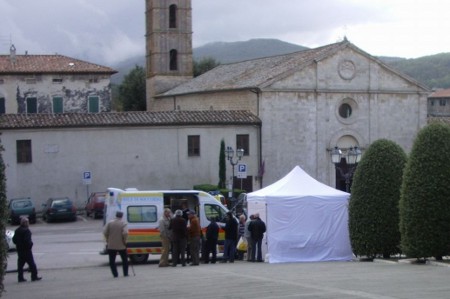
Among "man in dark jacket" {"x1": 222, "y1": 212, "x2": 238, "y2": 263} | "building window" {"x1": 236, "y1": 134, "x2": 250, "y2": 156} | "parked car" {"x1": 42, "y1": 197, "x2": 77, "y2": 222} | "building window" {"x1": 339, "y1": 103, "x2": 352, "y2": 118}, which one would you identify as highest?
"building window" {"x1": 339, "y1": 103, "x2": 352, "y2": 118}

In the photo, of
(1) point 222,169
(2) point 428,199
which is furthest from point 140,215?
(1) point 222,169

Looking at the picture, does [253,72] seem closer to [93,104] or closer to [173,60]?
[93,104]

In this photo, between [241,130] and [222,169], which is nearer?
[222,169]

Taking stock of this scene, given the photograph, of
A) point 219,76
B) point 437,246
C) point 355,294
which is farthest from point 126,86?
point 355,294

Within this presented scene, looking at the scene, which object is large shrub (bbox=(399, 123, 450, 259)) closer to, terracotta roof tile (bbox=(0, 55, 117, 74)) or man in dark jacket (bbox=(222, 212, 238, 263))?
man in dark jacket (bbox=(222, 212, 238, 263))

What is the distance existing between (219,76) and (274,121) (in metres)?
13.1

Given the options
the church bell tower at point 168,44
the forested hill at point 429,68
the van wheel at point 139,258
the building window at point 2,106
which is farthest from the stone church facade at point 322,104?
the forested hill at point 429,68

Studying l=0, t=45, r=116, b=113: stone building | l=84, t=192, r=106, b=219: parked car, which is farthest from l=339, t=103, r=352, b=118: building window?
l=0, t=45, r=116, b=113: stone building

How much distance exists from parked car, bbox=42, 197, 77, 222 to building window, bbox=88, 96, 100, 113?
19.5 meters

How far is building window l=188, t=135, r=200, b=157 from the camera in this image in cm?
4950

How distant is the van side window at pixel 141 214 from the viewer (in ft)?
84.2

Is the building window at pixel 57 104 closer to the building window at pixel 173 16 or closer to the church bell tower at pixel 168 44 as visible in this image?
the church bell tower at pixel 168 44

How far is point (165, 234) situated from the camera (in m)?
23.8

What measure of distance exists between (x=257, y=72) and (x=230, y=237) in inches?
1249
